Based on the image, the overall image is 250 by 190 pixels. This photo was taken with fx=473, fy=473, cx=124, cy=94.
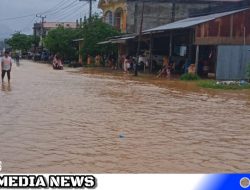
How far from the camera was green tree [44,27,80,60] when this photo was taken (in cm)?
5556

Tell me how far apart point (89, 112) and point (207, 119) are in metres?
3.03

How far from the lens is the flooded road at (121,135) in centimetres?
695

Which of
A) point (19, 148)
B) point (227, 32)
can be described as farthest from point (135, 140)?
point (227, 32)

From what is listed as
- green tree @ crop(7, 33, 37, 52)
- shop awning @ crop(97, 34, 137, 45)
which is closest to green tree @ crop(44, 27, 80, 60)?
shop awning @ crop(97, 34, 137, 45)

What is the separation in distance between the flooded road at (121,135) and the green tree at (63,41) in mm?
40485

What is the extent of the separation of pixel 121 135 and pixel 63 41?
47.6 m

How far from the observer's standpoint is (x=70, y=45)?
56656mm

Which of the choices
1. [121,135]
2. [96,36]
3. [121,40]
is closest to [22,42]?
[96,36]

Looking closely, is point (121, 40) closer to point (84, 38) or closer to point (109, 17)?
point (84, 38)

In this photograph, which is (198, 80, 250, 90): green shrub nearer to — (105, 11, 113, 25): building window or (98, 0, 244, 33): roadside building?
(98, 0, 244, 33): roadside building

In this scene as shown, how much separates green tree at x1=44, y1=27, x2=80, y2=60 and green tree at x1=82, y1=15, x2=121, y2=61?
8854mm

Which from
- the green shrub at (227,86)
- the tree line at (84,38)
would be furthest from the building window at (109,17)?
the green shrub at (227,86)

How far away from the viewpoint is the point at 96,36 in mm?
44375

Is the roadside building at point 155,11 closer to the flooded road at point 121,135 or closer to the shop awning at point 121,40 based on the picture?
the shop awning at point 121,40
